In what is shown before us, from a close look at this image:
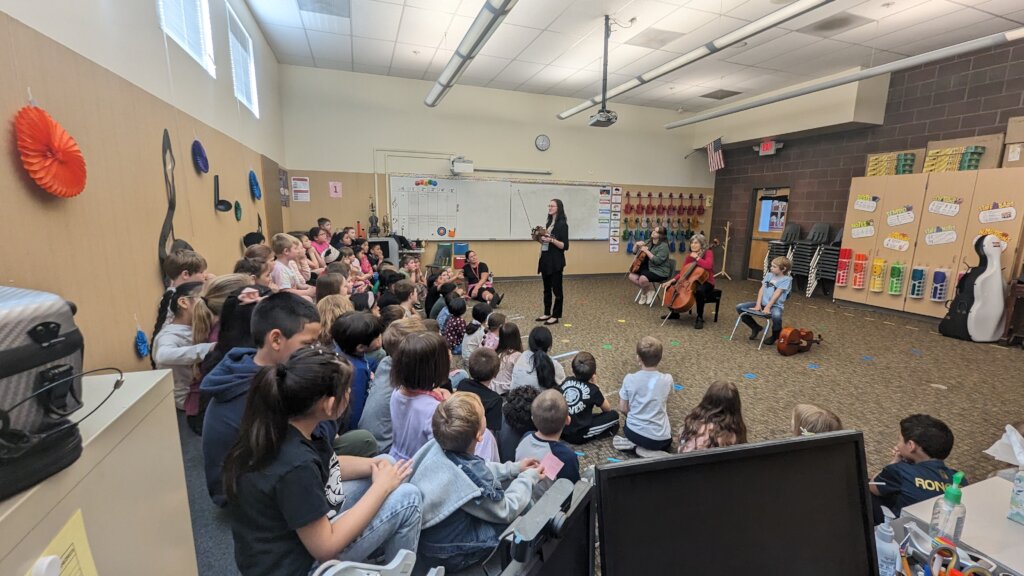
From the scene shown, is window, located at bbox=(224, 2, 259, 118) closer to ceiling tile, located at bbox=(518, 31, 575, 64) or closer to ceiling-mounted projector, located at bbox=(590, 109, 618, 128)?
ceiling tile, located at bbox=(518, 31, 575, 64)

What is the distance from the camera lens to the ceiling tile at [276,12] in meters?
4.46

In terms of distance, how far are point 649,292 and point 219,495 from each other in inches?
232

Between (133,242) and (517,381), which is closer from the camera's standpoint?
(133,242)

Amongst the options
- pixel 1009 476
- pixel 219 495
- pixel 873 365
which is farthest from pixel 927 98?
pixel 219 495

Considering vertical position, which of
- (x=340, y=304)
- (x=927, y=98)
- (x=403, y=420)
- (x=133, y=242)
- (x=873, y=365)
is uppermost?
(x=927, y=98)

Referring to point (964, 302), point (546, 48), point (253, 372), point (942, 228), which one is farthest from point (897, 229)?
point (253, 372)

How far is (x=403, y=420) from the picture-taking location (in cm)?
165

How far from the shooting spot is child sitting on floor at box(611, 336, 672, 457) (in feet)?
7.68

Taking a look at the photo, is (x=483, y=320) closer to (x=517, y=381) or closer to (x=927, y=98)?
(x=517, y=381)

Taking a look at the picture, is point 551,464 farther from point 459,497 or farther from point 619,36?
point 619,36

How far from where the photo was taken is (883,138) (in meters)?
6.23

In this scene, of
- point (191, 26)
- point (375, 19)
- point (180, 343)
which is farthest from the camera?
point (375, 19)

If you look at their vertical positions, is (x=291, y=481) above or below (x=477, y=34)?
below

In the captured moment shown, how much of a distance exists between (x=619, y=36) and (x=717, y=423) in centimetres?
491
